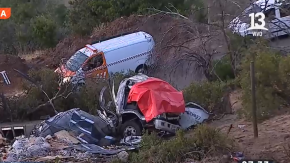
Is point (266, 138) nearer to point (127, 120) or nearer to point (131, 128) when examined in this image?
point (131, 128)

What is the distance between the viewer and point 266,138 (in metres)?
11.0

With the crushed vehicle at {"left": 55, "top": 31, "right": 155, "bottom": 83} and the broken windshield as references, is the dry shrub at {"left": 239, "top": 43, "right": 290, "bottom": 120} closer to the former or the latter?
the crushed vehicle at {"left": 55, "top": 31, "right": 155, "bottom": 83}

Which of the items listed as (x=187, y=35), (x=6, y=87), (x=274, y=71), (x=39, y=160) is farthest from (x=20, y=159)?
(x=6, y=87)

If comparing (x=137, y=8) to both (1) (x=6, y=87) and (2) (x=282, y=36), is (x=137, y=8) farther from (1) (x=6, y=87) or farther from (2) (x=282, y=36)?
(2) (x=282, y=36)

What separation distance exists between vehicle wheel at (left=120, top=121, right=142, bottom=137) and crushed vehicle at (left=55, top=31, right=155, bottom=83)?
298 inches

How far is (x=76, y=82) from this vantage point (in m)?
19.2

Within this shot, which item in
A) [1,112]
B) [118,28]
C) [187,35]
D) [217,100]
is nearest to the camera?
[217,100]

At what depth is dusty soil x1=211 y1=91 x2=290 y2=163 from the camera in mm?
9875

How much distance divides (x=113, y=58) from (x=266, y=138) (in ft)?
39.8

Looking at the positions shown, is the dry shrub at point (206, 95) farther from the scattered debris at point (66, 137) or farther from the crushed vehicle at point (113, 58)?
the crushed vehicle at point (113, 58)

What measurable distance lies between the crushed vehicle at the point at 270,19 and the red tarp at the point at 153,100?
7.88 feet

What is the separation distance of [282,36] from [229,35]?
147 centimetres

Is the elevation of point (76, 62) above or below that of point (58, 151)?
below

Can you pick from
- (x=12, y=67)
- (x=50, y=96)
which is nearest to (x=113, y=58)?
(x=50, y=96)
